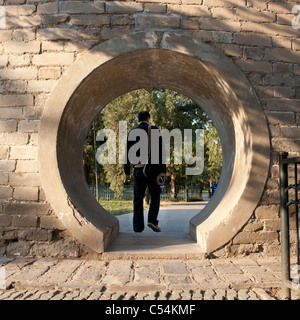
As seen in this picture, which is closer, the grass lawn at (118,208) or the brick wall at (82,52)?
the brick wall at (82,52)

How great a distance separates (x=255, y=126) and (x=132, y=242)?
92.6 inches

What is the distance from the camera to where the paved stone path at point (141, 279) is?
8.81 feet

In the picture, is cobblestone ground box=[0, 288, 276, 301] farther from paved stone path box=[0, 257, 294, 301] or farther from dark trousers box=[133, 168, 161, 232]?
dark trousers box=[133, 168, 161, 232]

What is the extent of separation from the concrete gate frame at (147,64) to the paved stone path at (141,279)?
39 centimetres

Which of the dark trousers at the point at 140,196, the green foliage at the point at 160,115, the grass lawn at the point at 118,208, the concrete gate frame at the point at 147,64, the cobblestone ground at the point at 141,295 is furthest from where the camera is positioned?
the green foliage at the point at 160,115

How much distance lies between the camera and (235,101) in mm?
4023

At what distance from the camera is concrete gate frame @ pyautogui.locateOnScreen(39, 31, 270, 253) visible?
12.4 feet

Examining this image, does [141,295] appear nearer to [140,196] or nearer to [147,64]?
[140,196]

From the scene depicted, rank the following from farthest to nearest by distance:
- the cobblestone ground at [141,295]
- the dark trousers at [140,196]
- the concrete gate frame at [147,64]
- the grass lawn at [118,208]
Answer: the grass lawn at [118,208] < the dark trousers at [140,196] < the concrete gate frame at [147,64] < the cobblestone ground at [141,295]

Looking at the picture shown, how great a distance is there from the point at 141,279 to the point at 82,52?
2890mm

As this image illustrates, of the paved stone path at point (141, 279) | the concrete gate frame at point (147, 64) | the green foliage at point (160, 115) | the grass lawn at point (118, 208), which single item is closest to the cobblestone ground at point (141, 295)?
the paved stone path at point (141, 279)

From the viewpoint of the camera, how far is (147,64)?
4.44 metres

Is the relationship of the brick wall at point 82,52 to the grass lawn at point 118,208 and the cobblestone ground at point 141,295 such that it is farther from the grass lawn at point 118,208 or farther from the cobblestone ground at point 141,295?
the grass lawn at point 118,208

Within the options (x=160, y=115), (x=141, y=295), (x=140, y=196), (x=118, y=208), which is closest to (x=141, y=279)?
(x=141, y=295)
